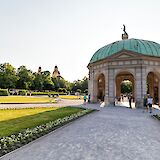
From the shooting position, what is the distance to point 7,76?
83500 mm

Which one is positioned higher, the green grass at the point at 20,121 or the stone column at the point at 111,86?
the stone column at the point at 111,86

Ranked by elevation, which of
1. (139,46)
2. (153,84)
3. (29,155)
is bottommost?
(29,155)

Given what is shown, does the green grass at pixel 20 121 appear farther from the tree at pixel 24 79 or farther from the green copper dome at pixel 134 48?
the tree at pixel 24 79

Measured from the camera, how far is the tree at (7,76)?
82.6m

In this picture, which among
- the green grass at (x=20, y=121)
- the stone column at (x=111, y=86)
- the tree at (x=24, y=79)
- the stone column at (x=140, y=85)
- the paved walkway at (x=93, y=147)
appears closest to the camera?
the paved walkway at (x=93, y=147)

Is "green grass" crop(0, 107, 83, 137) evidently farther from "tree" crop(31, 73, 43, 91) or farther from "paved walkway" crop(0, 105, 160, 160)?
"tree" crop(31, 73, 43, 91)

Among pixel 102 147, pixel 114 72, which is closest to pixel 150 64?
pixel 114 72

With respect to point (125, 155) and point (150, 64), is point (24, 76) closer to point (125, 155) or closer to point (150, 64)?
point (150, 64)

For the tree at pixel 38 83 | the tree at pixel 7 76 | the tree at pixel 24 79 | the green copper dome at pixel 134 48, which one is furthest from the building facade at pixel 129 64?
the tree at pixel 38 83

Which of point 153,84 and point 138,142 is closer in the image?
point 138,142

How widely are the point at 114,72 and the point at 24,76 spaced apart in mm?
70941

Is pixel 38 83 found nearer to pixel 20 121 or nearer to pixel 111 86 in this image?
pixel 111 86

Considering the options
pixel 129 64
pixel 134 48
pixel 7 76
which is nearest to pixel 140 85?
pixel 129 64

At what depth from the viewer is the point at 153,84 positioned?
112 feet
